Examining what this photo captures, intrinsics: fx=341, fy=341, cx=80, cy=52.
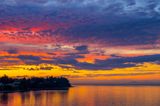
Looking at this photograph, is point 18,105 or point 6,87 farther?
point 6,87

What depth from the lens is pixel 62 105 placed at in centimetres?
7719

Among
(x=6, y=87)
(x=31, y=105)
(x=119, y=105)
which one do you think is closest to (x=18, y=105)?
(x=31, y=105)

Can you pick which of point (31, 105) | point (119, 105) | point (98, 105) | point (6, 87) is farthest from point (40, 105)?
point (6, 87)

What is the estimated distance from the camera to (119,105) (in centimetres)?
7288

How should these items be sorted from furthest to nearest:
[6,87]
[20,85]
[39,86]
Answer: [39,86]
[20,85]
[6,87]

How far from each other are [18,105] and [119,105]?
23.6 metres

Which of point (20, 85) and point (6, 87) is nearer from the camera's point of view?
point (6, 87)

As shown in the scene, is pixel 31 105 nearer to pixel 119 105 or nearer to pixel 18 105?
pixel 18 105

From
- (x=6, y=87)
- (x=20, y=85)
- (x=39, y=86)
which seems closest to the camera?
(x=6, y=87)

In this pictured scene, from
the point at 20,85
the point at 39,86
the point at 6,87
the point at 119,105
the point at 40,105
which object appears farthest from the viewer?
the point at 39,86

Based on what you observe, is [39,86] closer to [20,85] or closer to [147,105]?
[20,85]

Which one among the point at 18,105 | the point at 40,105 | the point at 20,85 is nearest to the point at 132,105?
the point at 40,105

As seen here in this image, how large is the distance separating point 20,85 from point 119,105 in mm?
120483

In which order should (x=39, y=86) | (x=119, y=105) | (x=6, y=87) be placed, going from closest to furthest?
1. (x=119, y=105)
2. (x=6, y=87)
3. (x=39, y=86)
